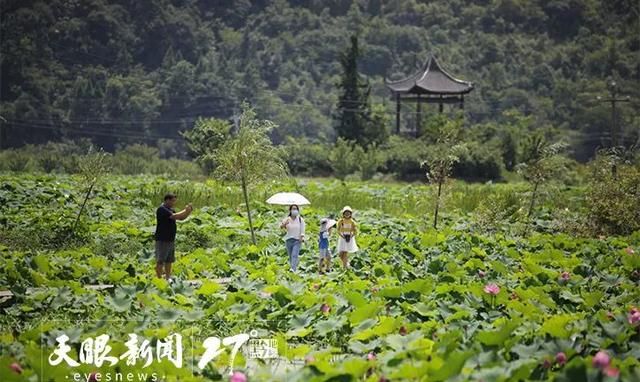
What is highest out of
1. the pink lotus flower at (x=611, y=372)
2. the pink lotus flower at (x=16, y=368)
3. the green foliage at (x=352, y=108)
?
the pink lotus flower at (x=611, y=372)

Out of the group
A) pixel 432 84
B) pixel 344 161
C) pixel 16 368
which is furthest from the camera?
pixel 432 84

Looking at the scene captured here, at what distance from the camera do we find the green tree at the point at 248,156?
15461 millimetres

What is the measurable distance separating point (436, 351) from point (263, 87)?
7640 cm

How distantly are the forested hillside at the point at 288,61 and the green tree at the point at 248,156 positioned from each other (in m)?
33.2

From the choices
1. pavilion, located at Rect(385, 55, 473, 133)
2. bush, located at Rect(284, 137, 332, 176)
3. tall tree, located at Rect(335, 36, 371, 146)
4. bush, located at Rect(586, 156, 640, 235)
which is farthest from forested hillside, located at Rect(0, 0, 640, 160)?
bush, located at Rect(586, 156, 640, 235)

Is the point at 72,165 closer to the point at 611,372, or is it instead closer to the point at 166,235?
the point at 166,235

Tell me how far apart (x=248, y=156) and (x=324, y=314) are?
805 centimetres

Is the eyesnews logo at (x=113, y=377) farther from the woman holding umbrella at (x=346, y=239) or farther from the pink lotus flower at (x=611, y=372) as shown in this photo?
the woman holding umbrella at (x=346, y=239)

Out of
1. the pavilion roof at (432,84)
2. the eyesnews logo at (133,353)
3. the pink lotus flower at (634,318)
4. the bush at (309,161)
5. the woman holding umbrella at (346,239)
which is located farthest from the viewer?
the pavilion roof at (432,84)

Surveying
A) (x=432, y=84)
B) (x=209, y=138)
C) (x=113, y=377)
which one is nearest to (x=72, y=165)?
(x=209, y=138)

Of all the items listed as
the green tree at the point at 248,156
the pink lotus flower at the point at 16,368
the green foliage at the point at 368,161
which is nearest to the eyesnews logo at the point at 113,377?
the pink lotus flower at the point at 16,368

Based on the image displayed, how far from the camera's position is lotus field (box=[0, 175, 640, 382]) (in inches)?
230

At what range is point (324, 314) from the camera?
7.75 m

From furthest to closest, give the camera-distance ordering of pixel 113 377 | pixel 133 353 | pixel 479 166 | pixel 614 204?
1. pixel 479 166
2. pixel 614 204
3. pixel 133 353
4. pixel 113 377
